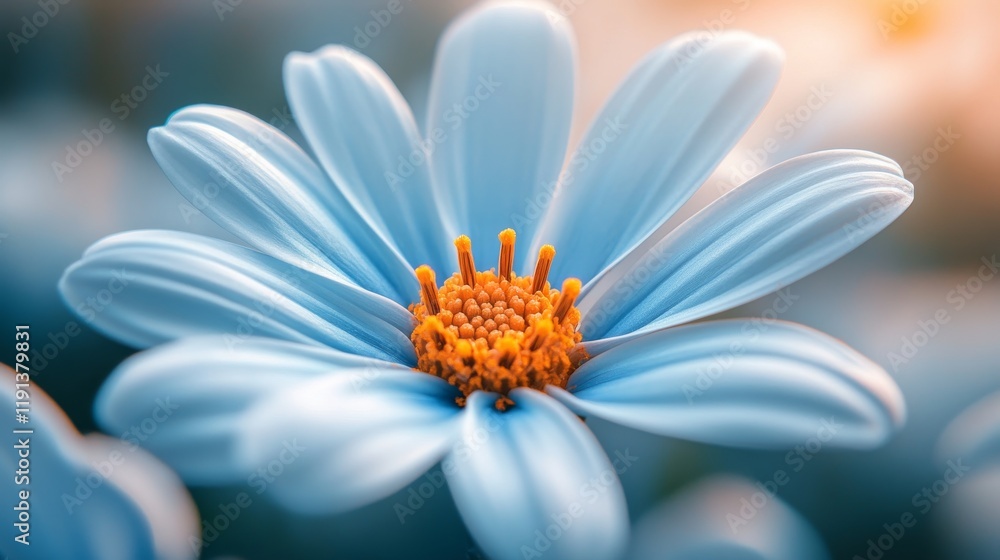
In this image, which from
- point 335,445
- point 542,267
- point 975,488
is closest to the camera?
point 335,445

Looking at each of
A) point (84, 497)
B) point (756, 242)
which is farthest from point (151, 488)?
point (756, 242)

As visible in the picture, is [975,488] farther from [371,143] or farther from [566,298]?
[371,143]

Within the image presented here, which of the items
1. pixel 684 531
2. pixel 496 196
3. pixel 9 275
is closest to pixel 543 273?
pixel 496 196

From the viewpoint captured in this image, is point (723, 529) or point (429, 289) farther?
point (429, 289)

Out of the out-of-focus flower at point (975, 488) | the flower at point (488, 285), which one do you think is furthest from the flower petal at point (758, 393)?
the out-of-focus flower at point (975, 488)

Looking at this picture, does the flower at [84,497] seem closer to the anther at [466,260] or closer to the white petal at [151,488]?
the white petal at [151,488]

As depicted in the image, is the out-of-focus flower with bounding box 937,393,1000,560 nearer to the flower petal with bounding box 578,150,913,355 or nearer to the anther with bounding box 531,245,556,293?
the flower petal with bounding box 578,150,913,355

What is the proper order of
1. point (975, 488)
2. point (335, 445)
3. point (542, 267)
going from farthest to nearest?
point (542, 267)
point (975, 488)
point (335, 445)
